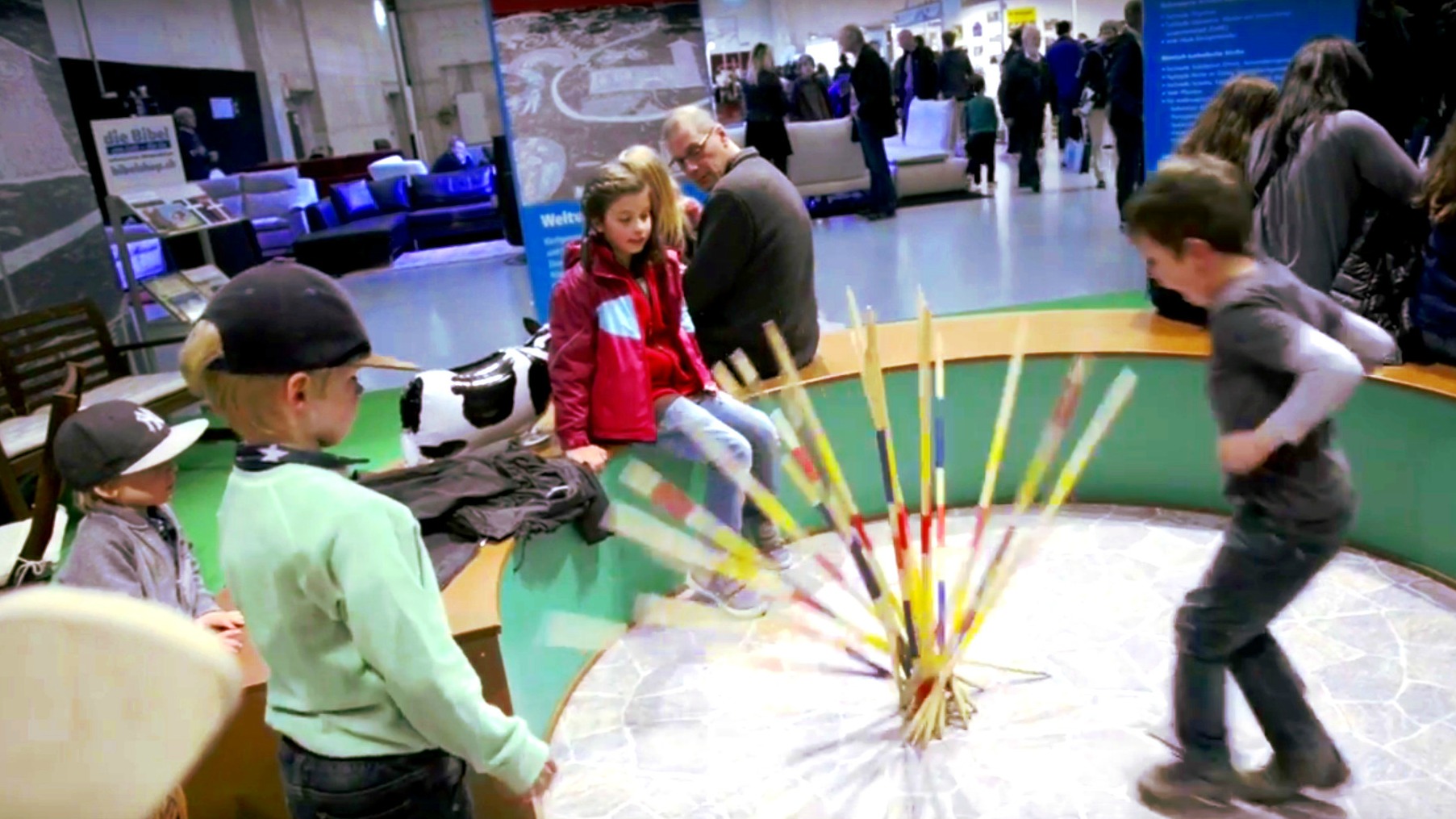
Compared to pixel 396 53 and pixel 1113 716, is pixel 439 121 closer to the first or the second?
pixel 396 53

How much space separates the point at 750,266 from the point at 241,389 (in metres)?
2.10

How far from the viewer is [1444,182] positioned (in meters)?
2.80

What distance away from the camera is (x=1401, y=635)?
2562 mm

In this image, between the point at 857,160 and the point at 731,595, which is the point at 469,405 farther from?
the point at 857,160

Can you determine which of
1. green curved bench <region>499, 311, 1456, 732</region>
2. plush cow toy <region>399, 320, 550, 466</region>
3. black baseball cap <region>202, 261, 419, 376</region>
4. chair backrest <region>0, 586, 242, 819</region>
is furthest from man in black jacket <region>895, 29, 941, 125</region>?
chair backrest <region>0, 586, 242, 819</region>

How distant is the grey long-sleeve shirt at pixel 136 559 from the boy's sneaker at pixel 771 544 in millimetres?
1542

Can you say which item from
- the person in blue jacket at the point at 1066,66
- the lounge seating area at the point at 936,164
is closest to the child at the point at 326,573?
the lounge seating area at the point at 936,164

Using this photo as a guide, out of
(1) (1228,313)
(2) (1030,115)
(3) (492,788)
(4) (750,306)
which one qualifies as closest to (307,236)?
(2) (1030,115)

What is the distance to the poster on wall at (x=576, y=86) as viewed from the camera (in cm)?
466

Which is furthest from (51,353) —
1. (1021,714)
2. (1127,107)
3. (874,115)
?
(1127,107)

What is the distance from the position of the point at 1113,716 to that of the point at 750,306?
5.02 feet

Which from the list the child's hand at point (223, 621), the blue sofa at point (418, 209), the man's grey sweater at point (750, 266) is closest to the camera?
the child's hand at point (223, 621)

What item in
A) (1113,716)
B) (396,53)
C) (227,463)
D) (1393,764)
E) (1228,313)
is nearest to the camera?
(1228,313)

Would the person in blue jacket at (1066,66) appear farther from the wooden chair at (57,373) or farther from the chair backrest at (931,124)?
the wooden chair at (57,373)
